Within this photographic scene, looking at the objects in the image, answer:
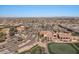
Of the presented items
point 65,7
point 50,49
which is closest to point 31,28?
point 50,49

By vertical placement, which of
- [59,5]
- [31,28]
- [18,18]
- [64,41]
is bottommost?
[64,41]

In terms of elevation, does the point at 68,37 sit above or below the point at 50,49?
above
